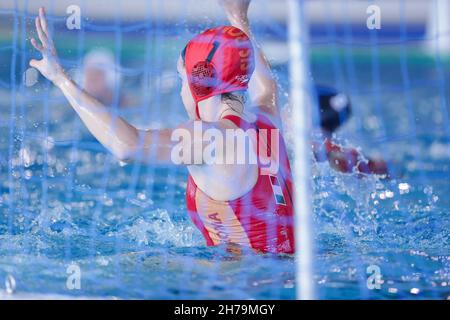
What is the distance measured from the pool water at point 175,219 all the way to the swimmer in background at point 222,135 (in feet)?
0.28

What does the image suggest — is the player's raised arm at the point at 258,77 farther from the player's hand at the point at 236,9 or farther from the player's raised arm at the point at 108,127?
the player's raised arm at the point at 108,127

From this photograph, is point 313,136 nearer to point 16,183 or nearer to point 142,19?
point 16,183

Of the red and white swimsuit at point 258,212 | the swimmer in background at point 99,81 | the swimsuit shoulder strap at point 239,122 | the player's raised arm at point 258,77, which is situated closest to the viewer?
the swimsuit shoulder strap at point 239,122

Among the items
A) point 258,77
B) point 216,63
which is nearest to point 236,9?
point 258,77

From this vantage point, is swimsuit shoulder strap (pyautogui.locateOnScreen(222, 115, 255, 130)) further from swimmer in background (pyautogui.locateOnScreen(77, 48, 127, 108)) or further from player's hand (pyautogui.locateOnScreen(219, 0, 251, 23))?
swimmer in background (pyautogui.locateOnScreen(77, 48, 127, 108))

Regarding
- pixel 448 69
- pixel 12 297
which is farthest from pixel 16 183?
pixel 448 69

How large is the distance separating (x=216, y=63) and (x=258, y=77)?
1.10 feet

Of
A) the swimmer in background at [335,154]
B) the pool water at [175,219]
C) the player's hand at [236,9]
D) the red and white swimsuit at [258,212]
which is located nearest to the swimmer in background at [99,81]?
the pool water at [175,219]

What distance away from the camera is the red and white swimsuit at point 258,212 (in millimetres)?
2506

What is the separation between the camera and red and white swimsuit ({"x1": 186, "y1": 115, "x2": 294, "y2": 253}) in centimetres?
251

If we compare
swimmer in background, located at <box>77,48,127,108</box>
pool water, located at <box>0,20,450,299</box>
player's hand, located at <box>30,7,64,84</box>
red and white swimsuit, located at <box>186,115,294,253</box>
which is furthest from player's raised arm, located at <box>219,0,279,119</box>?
swimmer in background, located at <box>77,48,127,108</box>

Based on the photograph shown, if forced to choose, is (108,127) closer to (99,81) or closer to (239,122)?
(239,122)

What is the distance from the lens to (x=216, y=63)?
2.42 meters

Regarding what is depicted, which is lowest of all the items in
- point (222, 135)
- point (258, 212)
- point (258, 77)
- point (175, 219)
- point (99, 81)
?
point (258, 212)
